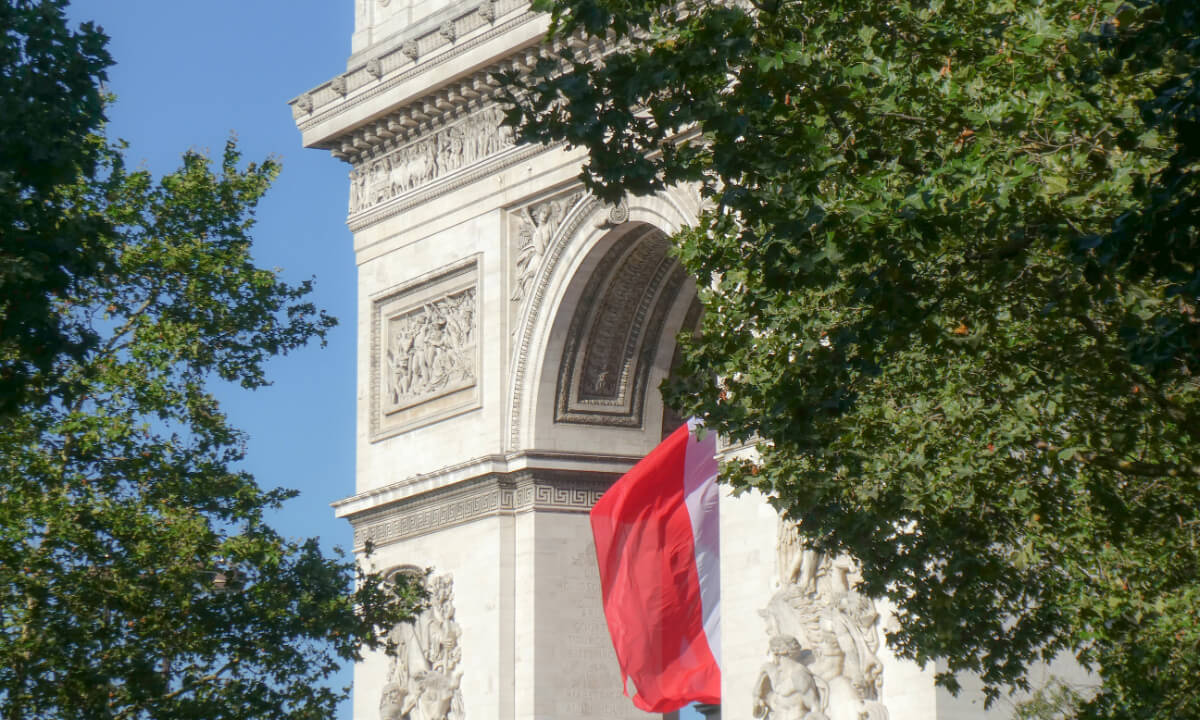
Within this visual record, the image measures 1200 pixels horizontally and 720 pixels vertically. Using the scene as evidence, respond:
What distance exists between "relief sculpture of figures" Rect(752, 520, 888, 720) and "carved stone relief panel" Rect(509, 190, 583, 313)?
18.2 ft

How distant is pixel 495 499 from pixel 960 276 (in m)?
14.0

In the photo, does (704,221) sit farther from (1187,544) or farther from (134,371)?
(134,371)

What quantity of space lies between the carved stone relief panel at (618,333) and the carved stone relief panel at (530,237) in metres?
0.73

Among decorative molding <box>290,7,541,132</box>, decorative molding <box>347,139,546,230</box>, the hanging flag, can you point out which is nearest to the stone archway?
decorative molding <box>347,139,546,230</box>

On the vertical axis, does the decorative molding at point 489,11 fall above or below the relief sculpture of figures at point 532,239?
above

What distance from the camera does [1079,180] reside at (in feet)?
39.0

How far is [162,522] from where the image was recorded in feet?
58.6

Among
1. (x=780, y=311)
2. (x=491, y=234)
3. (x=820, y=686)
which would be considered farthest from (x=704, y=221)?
(x=491, y=234)

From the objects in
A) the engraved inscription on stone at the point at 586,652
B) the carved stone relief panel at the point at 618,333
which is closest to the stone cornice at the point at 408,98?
the carved stone relief panel at the point at 618,333

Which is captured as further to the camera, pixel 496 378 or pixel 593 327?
pixel 496 378

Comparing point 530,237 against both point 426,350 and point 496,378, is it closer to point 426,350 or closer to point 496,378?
point 496,378

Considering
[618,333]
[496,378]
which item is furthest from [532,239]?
[496,378]

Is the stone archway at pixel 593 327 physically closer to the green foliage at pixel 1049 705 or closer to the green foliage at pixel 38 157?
the green foliage at pixel 1049 705

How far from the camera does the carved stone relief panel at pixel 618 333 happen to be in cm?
2550
